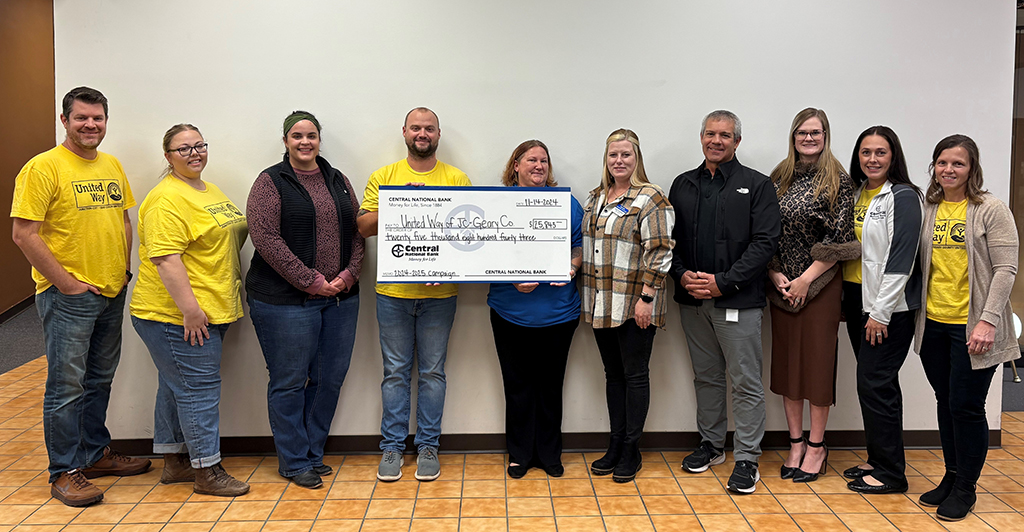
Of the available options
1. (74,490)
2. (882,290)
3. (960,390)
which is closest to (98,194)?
(74,490)

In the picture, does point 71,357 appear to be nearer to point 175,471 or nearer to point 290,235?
point 175,471

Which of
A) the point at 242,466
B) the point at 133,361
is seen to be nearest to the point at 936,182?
the point at 242,466

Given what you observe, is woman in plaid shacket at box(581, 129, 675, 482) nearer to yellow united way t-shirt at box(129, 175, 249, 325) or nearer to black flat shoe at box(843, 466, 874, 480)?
black flat shoe at box(843, 466, 874, 480)

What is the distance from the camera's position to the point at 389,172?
9.28ft

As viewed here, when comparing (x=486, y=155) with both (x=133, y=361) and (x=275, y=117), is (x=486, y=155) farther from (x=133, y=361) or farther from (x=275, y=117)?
(x=133, y=361)

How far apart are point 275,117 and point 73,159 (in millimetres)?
848

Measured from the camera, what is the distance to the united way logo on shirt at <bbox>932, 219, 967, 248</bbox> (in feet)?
7.63

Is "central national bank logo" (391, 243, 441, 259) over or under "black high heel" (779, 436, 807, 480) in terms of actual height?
over

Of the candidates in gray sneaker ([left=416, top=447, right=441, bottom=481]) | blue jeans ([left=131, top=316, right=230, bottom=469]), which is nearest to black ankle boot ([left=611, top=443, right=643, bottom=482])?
gray sneaker ([left=416, top=447, right=441, bottom=481])

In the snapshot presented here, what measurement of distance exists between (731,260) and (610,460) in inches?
42.7

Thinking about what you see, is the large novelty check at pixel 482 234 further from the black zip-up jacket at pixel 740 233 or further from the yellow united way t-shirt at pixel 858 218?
the yellow united way t-shirt at pixel 858 218

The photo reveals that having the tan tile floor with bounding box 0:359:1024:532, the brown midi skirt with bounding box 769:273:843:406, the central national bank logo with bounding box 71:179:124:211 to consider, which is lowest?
the tan tile floor with bounding box 0:359:1024:532

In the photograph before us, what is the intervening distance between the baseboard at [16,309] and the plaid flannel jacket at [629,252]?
6539 mm

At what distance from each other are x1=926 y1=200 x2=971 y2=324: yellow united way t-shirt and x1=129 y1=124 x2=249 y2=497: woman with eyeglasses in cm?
293
